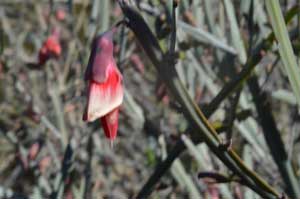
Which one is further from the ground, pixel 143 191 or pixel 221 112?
pixel 143 191

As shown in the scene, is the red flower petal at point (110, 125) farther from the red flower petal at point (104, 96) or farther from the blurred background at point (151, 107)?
the blurred background at point (151, 107)

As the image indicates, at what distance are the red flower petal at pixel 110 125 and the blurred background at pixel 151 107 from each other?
158 millimetres

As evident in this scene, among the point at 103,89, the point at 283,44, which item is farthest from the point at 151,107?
the point at 283,44

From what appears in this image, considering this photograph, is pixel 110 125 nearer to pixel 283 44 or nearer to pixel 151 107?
pixel 283 44

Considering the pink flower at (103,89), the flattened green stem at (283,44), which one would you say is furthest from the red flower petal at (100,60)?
the flattened green stem at (283,44)

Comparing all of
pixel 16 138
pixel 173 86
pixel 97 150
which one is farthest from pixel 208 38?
pixel 97 150

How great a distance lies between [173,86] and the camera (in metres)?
1.03

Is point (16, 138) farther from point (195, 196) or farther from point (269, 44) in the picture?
point (269, 44)

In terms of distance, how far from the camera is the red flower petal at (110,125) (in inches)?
42.2

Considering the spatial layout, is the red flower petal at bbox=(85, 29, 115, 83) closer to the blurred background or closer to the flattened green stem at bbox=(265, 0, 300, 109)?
the blurred background

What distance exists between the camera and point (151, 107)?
269 centimetres

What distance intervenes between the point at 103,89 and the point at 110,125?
2.2 inches

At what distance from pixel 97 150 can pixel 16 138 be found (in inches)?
16.6

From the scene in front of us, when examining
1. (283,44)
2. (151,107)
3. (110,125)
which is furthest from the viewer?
(151,107)
